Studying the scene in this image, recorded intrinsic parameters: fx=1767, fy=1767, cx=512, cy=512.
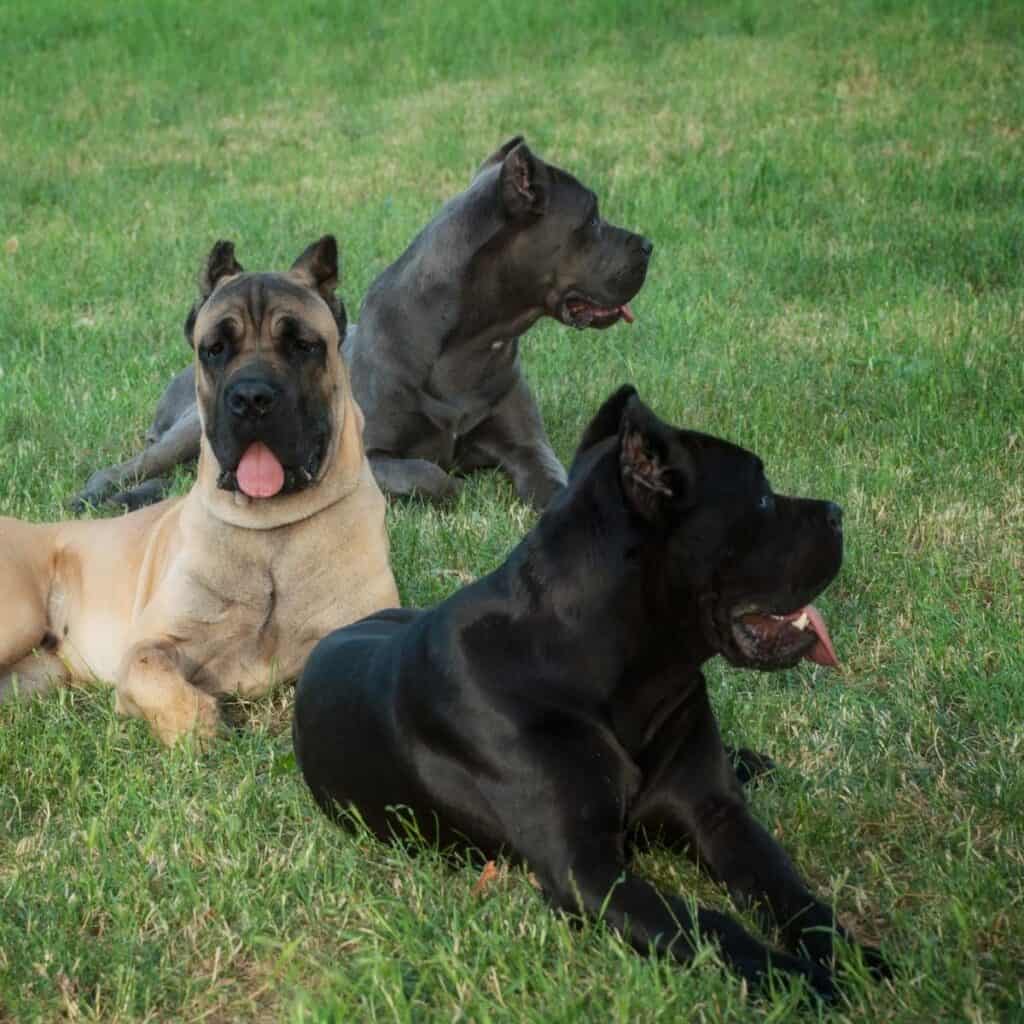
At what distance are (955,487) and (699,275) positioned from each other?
12.4 feet

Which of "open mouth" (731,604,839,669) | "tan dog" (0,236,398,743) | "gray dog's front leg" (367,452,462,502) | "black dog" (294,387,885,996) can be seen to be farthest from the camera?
"gray dog's front leg" (367,452,462,502)

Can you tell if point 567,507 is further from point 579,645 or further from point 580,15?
point 580,15

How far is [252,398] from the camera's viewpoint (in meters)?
4.89

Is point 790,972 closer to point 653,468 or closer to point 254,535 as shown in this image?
point 653,468

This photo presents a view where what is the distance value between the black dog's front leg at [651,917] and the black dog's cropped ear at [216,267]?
2556mm

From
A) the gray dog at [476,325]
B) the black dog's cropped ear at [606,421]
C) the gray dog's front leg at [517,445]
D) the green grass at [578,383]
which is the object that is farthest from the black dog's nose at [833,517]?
the gray dog's front leg at [517,445]

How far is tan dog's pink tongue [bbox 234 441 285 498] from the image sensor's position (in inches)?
197

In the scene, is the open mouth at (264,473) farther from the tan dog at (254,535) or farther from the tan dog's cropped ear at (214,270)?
the tan dog's cropped ear at (214,270)

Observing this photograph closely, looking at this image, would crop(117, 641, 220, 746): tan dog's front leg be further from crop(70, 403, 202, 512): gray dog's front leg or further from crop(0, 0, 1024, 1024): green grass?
crop(70, 403, 202, 512): gray dog's front leg

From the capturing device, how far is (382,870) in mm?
3861

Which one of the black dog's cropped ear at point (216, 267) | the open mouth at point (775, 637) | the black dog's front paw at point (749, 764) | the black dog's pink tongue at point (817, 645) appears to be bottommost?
the black dog's front paw at point (749, 764)

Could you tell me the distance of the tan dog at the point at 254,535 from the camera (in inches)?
197

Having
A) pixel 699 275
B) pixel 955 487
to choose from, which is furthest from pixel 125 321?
pixel 955 487

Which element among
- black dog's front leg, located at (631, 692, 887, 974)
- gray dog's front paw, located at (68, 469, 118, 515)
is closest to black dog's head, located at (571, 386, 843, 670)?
black dog's front leg, located at (631, 692, 887, 974)
